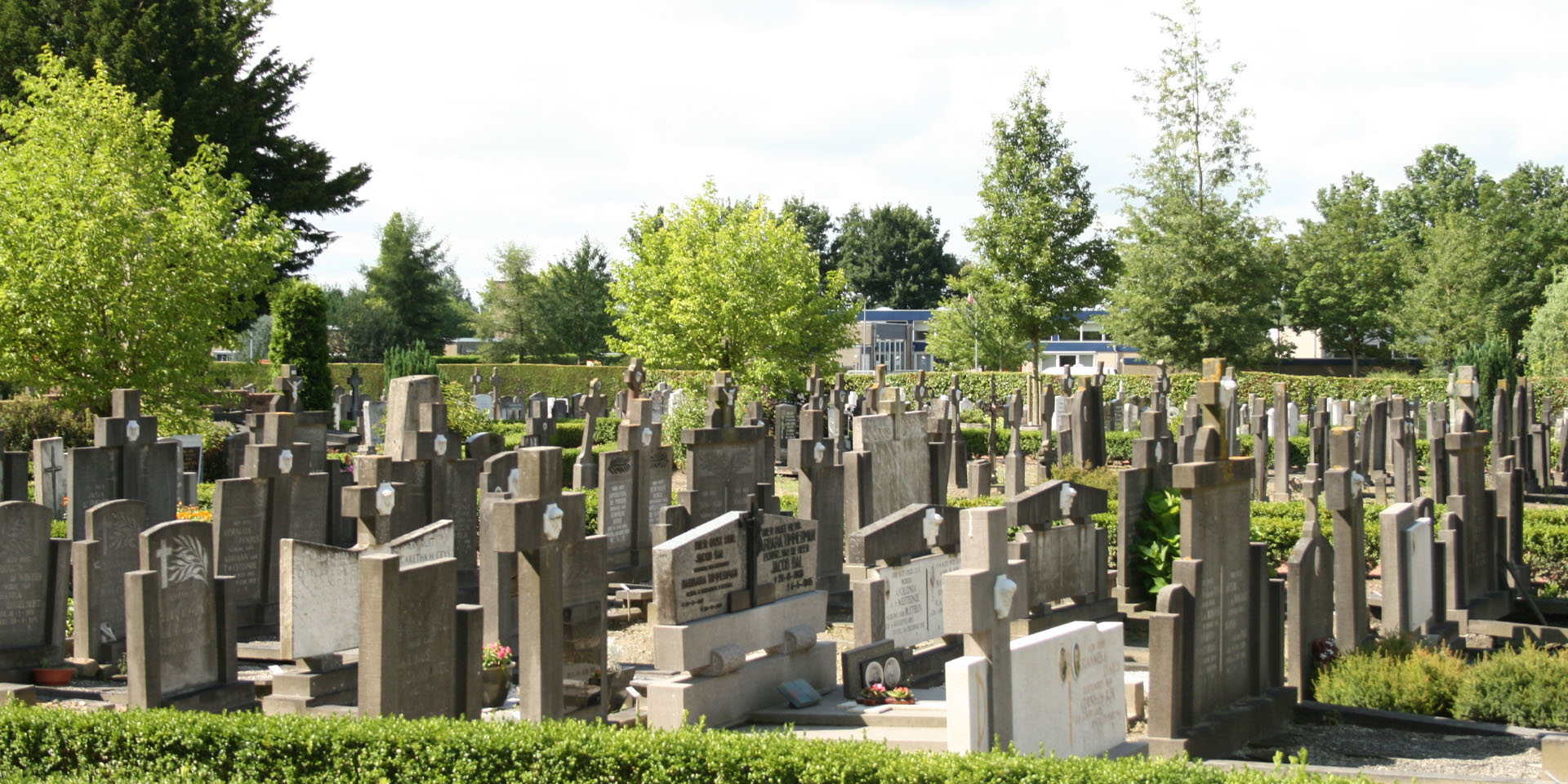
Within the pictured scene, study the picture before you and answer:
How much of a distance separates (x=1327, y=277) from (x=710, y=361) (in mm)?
36087

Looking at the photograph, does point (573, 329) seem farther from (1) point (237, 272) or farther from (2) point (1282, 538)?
(2) point (1282, 538)

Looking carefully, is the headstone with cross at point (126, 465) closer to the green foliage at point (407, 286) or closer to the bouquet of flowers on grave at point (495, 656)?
the bouquet of flowers on grave at point (495, 656)

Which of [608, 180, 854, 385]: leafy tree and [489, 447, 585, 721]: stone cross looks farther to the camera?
[608, 180, 854, 385]: leafy tree

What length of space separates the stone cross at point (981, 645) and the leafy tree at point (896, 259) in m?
70.5

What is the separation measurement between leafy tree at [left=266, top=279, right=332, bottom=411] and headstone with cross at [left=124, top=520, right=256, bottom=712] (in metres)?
25.8

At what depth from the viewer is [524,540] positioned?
7.54m

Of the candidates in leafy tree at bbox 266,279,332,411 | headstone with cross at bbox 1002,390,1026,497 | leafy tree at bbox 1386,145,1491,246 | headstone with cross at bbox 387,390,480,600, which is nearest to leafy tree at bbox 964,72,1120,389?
headstone with cross at bbox 1002,390,1026,497

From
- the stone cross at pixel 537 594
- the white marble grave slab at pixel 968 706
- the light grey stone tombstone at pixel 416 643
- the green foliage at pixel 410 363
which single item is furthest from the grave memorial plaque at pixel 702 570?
the green foliage at pixel 410 363

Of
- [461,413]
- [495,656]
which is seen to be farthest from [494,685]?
[461,413]

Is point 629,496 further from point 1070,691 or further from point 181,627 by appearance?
point 1070,691

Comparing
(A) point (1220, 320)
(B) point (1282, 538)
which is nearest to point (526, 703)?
(B) point (1282, 538)

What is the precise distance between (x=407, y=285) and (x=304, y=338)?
3223 centimetres

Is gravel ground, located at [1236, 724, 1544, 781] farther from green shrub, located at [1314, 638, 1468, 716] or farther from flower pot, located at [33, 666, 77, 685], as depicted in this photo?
flower pot, located at [33, 666, 77, 685]

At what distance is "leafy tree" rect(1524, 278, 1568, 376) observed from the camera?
127 ft
